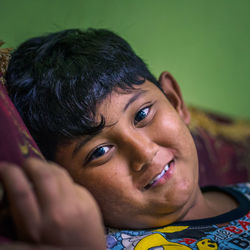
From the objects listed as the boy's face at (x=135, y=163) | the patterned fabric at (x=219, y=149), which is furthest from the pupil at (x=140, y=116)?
the patterned fabric at (x=219, y=149)

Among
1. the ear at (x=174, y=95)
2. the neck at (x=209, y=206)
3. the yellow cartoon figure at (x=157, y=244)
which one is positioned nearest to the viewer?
the yellow cartoon figure at (x=157, y=244)

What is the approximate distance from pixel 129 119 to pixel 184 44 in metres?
1.12

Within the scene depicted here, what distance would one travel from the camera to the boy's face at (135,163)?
2.44 ft

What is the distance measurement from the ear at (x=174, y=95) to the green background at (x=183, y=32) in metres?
0.59

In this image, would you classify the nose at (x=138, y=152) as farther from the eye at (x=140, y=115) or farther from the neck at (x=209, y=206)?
the neck at (x=209, y=206)

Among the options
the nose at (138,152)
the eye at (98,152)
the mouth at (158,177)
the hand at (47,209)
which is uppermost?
the hand at (47,209)

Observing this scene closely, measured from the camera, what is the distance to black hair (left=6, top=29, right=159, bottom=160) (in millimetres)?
761

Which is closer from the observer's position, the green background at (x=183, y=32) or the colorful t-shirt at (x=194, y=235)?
the colorful t-shirt at (x=194, y=235)

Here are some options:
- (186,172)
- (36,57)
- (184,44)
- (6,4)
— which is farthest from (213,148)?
(6,4)

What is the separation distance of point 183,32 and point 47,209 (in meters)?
1.54

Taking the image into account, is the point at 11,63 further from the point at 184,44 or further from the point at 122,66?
the point at 184,44

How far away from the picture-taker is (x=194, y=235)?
77 centimetres

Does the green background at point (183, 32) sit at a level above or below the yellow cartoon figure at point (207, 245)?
above

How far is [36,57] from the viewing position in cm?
87
